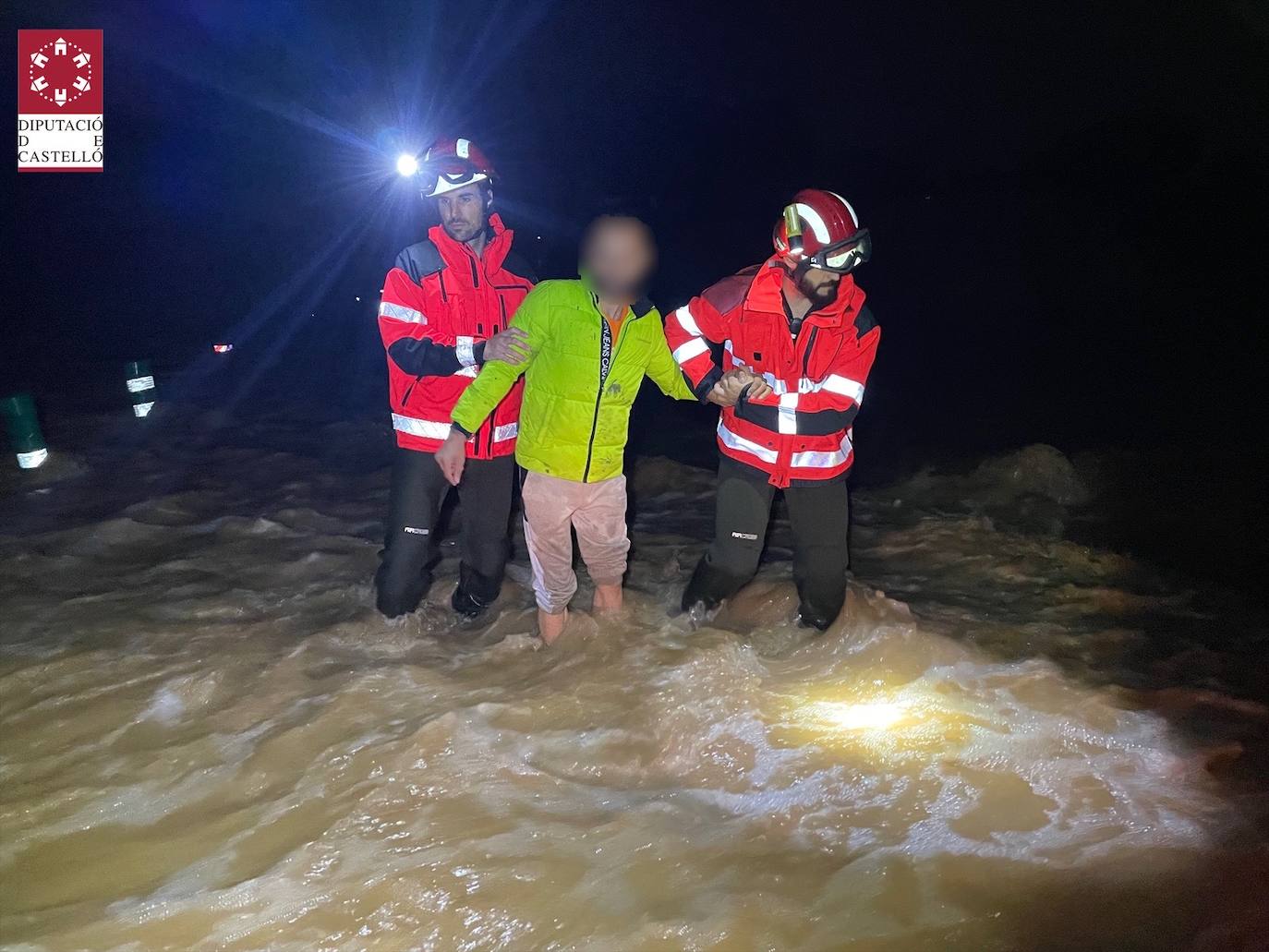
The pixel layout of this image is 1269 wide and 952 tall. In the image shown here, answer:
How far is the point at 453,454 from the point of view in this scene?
4074mm

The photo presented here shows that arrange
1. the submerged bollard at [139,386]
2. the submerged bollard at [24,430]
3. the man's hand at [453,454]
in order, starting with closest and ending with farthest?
the man's hand at [453,454], the submerged bollard at [24,430], the submerged bollard at [139,386]

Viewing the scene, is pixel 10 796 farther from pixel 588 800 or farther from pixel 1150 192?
pixel 1150 192

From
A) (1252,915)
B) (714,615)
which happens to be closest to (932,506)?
(714,615)

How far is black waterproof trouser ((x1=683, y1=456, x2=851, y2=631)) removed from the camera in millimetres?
4344

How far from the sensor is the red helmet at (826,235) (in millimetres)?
3818

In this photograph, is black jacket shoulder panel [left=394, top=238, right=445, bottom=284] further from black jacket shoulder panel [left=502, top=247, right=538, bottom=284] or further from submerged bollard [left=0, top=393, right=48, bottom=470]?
submerged bollard [left=0, top=393, right=48, bottom=470]

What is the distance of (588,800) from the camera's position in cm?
331

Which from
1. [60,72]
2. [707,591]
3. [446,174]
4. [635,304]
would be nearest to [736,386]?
[635,304]

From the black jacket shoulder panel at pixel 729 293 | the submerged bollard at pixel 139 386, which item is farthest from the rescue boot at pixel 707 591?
the submerged bollard at pixel 139 386

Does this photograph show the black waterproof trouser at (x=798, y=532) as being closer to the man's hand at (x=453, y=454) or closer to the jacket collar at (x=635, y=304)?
the jacket collar at (x=635, y=304)

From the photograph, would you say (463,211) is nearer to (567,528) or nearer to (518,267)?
(518,267)

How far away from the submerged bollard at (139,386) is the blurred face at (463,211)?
6.64m

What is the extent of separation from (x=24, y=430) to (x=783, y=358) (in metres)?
6.73

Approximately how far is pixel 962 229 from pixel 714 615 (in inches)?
699
